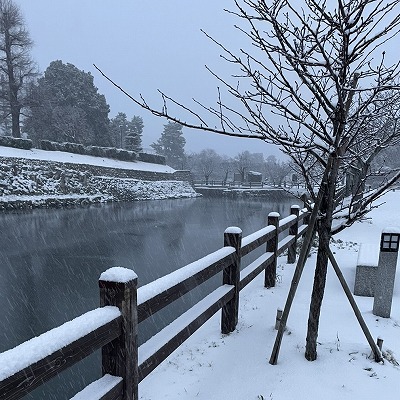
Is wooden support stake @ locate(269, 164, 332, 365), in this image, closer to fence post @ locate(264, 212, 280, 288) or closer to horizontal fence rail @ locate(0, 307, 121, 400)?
horizontal fence rail @ locate(0, 307, 121, 400)

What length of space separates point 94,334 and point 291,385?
2.12 metres

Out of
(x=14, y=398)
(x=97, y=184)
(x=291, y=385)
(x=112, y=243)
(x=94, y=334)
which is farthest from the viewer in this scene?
(x=97, y=184)

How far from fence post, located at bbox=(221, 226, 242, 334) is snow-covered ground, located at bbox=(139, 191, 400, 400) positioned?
0.50ft

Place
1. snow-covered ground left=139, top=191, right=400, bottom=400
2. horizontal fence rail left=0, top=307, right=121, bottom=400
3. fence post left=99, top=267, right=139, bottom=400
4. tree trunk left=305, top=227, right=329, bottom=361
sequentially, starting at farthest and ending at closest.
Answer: tree trunk left=305, top=227, right=329, bottom=361
snow-covered ground left=139, top=191, right=400, bottom=400
fence post left=99, top=267, right=139, bottom=400
horizontal fence rail left=0, top=307, right=121, bottom=400

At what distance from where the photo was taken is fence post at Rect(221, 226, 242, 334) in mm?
4289

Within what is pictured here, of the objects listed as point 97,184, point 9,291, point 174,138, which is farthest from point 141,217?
point 174,138

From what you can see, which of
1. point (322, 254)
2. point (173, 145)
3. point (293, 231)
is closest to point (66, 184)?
point (293, 231)

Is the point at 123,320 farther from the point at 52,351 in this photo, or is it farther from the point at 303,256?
the point at 303,256

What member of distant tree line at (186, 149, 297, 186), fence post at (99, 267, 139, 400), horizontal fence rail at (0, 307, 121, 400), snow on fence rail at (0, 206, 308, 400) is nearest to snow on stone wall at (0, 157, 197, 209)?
snow on fence rail at (0, 206, 308, 400)

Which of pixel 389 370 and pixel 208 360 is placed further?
pixel 208 360

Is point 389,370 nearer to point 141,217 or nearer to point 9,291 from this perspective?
point 9,291

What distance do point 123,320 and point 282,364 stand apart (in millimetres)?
2085

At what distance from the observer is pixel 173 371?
3.49 metres

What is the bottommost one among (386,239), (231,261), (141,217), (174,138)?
(141,217)
